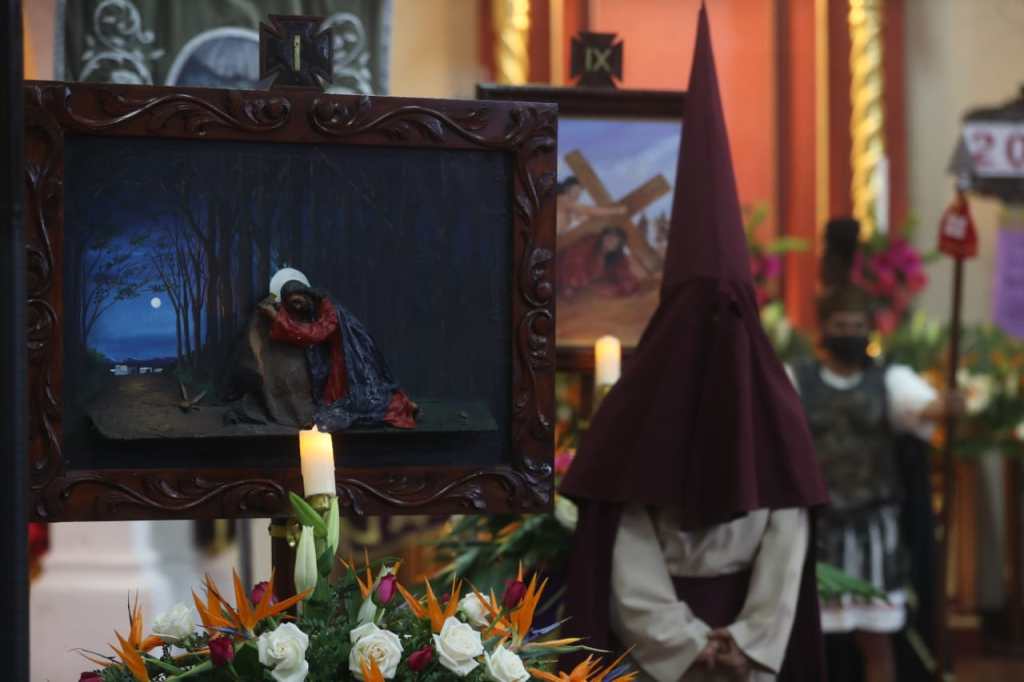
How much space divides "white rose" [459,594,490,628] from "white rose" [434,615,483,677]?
0.14 meters

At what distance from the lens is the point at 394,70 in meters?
7.54

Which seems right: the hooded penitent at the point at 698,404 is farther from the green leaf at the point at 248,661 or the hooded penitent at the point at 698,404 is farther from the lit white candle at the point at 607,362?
the green leaf at the point at 248,661

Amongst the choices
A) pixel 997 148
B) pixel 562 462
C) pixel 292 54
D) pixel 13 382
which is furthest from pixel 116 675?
pixel 997 148

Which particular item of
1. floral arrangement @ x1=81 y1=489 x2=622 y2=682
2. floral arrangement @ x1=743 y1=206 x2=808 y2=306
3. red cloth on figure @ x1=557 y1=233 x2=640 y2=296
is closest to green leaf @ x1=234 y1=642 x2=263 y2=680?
floral arrangement @ x1=81 y1=489 x2=622 y2=682

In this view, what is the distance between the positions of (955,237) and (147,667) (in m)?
4.37

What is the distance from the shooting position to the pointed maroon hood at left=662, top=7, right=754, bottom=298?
3.91 meters

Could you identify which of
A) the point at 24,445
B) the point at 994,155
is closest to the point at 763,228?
the point at 994,155

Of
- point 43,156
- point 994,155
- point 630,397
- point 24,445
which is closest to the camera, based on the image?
point 24,445

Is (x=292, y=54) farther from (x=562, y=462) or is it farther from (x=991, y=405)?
(x=991, y=405)

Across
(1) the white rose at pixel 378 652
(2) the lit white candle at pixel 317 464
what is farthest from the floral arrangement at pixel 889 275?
(1) the white rose at pixel 378 652

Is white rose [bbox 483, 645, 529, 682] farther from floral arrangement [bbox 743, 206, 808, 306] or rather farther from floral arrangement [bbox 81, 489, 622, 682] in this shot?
floral arrangement [bbox 743, 206, 808, 306]

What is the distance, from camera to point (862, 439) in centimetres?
706

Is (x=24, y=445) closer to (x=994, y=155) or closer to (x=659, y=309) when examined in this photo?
(x=659, y=309)

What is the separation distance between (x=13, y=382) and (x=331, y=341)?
124cm
